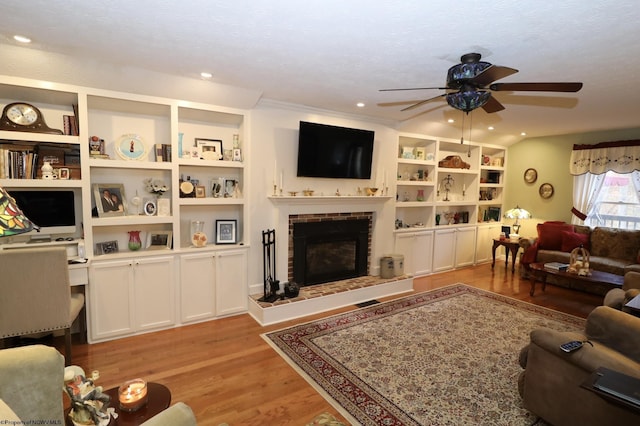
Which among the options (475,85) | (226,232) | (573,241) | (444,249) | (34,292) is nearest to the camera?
(475,85)

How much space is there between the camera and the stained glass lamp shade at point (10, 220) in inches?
47.0

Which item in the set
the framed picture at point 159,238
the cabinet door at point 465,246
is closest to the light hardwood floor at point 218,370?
the framed picture at point 159,238

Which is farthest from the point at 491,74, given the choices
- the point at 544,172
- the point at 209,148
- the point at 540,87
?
the point at 544,172

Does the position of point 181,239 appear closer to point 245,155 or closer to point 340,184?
point 245,155

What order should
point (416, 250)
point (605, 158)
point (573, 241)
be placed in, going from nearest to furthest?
point (573, 241), point (605, 158), point (416, 250)

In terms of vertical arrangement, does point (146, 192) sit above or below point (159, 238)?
above

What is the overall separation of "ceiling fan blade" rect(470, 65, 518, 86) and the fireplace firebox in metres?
2.67

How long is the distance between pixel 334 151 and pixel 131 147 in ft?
7.76

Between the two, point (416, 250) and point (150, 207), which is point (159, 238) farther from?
point (416, 250)

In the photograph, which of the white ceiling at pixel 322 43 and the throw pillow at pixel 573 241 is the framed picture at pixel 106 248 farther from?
the throw pillow at pixel 573 241

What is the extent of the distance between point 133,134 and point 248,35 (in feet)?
6.41

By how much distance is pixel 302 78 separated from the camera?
298 cm

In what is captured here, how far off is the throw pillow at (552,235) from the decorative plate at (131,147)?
5972mm

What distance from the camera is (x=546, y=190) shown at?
609 centimetres
